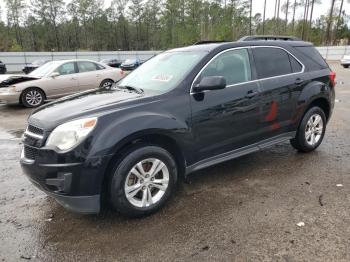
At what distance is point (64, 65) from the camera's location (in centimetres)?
1146

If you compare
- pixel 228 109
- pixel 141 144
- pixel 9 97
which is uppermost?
pixel 228 109

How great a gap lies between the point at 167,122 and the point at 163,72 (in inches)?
39.1

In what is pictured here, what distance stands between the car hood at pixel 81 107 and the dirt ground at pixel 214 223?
1064 millimetres

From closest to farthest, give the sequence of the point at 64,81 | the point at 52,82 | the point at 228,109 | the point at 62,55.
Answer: the point at 228,109 → the point at 52,82 → the point at 64,81 → the point at 62,55

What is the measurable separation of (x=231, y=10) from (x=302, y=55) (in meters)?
68.6

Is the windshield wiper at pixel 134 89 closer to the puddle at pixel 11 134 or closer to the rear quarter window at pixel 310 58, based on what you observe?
the rear quarter window at pixel 310 58

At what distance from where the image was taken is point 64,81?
36.8 feet

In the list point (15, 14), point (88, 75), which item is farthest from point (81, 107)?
point (15, 14)

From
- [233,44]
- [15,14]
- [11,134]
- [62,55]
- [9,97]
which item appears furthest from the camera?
[15,14]

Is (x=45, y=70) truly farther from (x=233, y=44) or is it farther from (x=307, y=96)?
(x=307, y=96)

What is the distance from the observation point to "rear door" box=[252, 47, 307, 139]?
4.52 metres

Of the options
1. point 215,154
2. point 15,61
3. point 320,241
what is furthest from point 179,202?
point 15,61

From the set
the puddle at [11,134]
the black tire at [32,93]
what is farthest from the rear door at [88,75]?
the puddle at [11,134]

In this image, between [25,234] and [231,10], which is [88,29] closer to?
[231,10]
